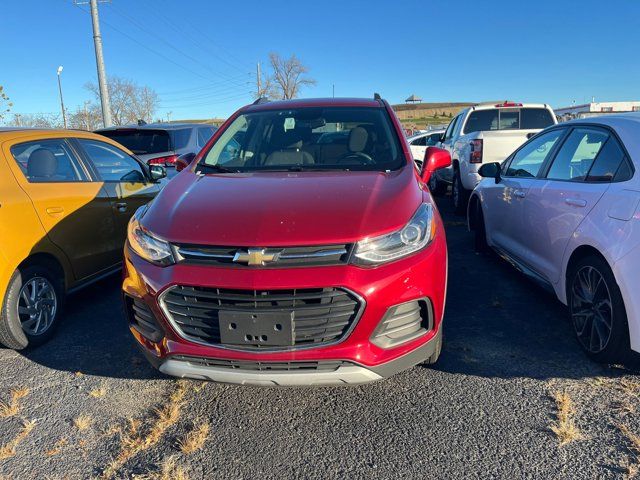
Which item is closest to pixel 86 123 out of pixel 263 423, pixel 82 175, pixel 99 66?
pixel 99 66

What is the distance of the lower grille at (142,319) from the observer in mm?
2537

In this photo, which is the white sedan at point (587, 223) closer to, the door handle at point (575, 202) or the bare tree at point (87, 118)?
the door handle at point (575, 202)

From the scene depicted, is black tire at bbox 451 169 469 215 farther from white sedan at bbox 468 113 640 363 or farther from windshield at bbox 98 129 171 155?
windshield at bbox 98 129 171 155

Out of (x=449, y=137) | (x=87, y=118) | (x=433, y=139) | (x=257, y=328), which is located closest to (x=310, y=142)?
(x=257, y=328)

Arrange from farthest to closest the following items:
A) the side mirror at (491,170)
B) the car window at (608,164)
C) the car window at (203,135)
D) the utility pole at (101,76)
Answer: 1. the utility pole at (101,76)
2. the car window at (203,135)
3. the side mirror at (491,170)
4. the car window at (608,164)

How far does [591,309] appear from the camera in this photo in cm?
314

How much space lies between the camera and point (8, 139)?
3.60 m

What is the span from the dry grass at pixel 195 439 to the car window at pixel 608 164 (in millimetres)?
2897

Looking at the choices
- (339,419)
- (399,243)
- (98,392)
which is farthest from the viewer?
(98,392)

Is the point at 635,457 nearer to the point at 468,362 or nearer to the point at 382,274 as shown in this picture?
the point at 468,362

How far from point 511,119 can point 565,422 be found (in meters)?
7.58

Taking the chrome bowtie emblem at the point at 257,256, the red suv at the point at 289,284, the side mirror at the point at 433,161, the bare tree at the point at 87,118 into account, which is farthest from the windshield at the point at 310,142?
the bare tree at the point at 87,118

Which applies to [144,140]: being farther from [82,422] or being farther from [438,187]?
[438,187]

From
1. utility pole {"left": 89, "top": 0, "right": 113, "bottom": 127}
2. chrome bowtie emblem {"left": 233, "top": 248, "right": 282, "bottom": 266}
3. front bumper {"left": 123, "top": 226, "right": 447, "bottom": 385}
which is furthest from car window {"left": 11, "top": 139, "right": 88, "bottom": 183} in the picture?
utility pole {"left": 89, "top": 0, "right": 113, "bottom": 127}
